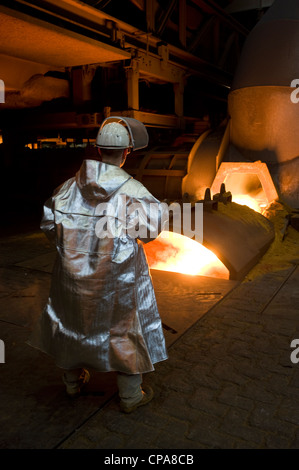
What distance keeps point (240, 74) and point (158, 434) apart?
793 cm

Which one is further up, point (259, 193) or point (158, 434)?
point (259, 193)

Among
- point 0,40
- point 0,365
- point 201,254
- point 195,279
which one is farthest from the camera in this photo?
point 0,40

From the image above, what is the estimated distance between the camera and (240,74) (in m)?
8.38

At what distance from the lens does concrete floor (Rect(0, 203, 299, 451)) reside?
2074 millimetres

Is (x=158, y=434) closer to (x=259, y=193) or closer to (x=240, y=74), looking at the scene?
(x=259, y=193)

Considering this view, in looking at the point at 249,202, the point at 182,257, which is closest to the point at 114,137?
the point at 182,257

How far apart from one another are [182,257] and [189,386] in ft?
8.52

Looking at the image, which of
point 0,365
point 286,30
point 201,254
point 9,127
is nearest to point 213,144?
point 286,30

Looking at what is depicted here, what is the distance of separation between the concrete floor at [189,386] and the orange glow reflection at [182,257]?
60 cm

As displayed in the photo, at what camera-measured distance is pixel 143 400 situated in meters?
2.35

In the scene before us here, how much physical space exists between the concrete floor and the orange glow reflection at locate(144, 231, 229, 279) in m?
0.60

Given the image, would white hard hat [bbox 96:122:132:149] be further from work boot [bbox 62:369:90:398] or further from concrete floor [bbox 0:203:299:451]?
concrete floor [bbox 0:203:299:451]

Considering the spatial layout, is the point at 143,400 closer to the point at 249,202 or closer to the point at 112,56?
the point at 249,202
